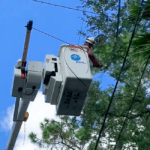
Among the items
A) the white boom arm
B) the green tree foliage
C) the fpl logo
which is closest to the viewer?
the white boom arm

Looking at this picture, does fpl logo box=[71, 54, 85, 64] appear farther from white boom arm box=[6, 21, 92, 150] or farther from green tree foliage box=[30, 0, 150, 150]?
green tree foliage box=[30, 0, 150, 150]

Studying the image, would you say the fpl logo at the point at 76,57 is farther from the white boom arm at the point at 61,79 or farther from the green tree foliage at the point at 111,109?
the green tree foliage at the point at 111,109

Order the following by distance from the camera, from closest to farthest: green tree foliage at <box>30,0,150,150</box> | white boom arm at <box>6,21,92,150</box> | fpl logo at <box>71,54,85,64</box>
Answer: white boom arm at <box>6,21,92,150</box> < fpl logo at <box>71,54,85,64</box> < green tree foliage at <box>30,0,150,150</box>

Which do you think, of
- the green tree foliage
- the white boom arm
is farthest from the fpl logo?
the green tree foliage

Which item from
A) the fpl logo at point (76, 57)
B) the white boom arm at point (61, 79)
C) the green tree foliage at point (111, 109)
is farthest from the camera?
the green tree foliage at point (111, 109)

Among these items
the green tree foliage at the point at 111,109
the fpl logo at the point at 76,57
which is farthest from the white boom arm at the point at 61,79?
the green tree foliage at the point at 111,109

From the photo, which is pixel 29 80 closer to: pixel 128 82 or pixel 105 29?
pixel 105 29

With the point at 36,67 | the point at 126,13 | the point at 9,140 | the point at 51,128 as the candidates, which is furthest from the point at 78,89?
the point at 51,128

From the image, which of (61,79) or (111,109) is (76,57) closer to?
(61,79)

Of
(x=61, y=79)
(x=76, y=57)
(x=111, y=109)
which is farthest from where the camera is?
(x=111, y=109)

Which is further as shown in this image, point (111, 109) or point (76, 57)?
point (111, 109)

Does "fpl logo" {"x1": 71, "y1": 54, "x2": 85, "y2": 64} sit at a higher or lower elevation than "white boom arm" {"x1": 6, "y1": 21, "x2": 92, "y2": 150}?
higher

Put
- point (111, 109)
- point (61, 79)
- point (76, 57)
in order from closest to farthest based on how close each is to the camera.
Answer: point (61, 79), point (76, 57), point (111, 109)

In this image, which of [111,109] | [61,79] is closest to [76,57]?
[61,79]
